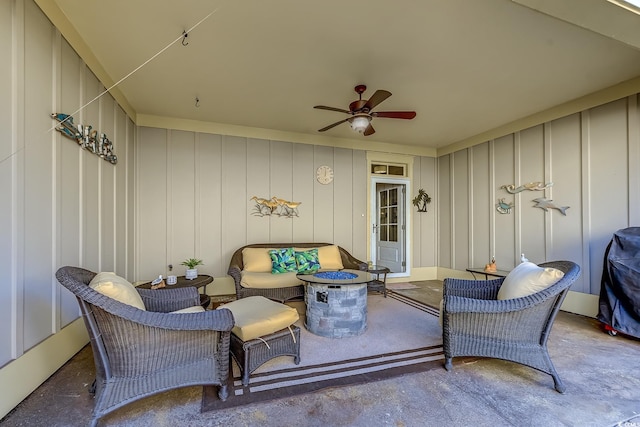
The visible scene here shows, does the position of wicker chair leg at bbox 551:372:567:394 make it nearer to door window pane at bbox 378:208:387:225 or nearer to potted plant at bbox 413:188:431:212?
potted plant at bbox 413:188:431:212

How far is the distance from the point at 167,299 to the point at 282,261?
1991mm

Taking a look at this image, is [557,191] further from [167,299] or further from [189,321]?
[167,299]

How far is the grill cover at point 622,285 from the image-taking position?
2.85 metres

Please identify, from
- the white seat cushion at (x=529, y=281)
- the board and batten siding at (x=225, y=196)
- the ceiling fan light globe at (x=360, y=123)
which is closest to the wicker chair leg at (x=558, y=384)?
the white seat cushion at (x=529, y=281)

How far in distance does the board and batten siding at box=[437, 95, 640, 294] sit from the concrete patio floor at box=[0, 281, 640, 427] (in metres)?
1.90

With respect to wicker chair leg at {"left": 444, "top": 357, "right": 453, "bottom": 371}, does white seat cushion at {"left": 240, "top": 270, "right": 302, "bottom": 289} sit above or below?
above

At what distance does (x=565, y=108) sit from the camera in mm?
3969

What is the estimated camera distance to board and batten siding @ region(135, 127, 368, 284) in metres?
4.46

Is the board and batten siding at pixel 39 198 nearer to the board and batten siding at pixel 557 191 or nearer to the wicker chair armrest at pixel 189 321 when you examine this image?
the wicker chair armrest at pixel 189 321

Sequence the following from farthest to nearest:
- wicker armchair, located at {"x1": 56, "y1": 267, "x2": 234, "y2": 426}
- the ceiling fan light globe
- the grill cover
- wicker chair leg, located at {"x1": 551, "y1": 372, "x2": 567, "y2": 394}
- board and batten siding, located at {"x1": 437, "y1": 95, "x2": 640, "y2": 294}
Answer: board and batten siding, located at {"x1": 437, "y1": 95, "x2": 640, "y2": 294}
the ceiling fan light globe
the grill cover
wicker chair leg, located at {"x1": 551, "y1": 372, "x2": 567, "y2": 394}
wicker armchair, located at {"x1": 56, "y1": 267, "x2": 234, "y2": 426}

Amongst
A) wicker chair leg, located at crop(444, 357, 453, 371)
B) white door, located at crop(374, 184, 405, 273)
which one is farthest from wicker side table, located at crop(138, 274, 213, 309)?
white door, located at crop(374, 184, 405, 273)

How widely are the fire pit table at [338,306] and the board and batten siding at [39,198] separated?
2084mm

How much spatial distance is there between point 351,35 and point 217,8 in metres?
1.10

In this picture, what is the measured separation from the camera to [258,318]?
222 cm
